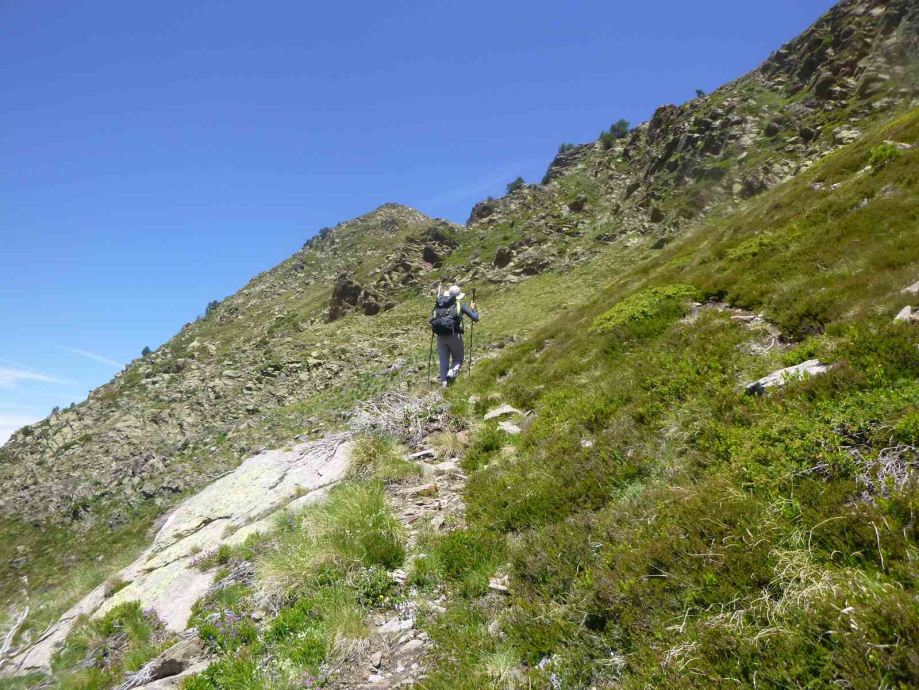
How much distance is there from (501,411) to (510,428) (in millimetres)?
1185

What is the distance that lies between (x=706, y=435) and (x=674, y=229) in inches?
1455

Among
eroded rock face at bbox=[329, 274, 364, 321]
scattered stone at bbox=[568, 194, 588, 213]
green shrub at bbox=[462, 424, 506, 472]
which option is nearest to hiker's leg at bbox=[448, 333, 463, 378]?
green shrub at bbox=[462, 424, 506, 472]

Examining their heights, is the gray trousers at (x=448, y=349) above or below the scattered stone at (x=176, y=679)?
above

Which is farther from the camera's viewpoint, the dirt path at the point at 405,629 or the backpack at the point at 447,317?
the backpack at the point at 447,317

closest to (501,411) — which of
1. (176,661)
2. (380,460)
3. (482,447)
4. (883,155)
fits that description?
(482,447)

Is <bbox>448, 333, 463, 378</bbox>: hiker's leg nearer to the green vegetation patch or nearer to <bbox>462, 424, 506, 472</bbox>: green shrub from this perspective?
<bbox>462, 424, 506, 472</bbox>: green shrub

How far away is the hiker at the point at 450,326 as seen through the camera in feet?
42.6

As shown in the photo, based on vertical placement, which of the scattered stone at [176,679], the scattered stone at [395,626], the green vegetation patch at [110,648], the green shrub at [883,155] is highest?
the green shrub at [883,155]

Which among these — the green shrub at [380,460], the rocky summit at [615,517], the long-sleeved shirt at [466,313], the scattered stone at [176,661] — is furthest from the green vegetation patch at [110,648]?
the long-sleeved shirt at [466,313]

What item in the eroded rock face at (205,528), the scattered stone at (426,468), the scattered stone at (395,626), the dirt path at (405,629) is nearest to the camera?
the dirt path at (405,629)

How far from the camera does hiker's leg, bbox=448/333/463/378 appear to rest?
13503 millimetres

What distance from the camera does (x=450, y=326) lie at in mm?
12914

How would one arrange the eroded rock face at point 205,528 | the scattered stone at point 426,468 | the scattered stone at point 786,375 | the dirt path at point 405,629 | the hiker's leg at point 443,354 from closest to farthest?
1. the dirt path at point 405,629
2. the scattered stone at point 786,375
3. the eroded rock face at point 205,528
4. the scattered stone at point 426,468
5. the hiker's leg at point 443,354

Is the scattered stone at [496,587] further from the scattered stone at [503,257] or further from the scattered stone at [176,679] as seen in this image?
the scattered stone at [503,257]
